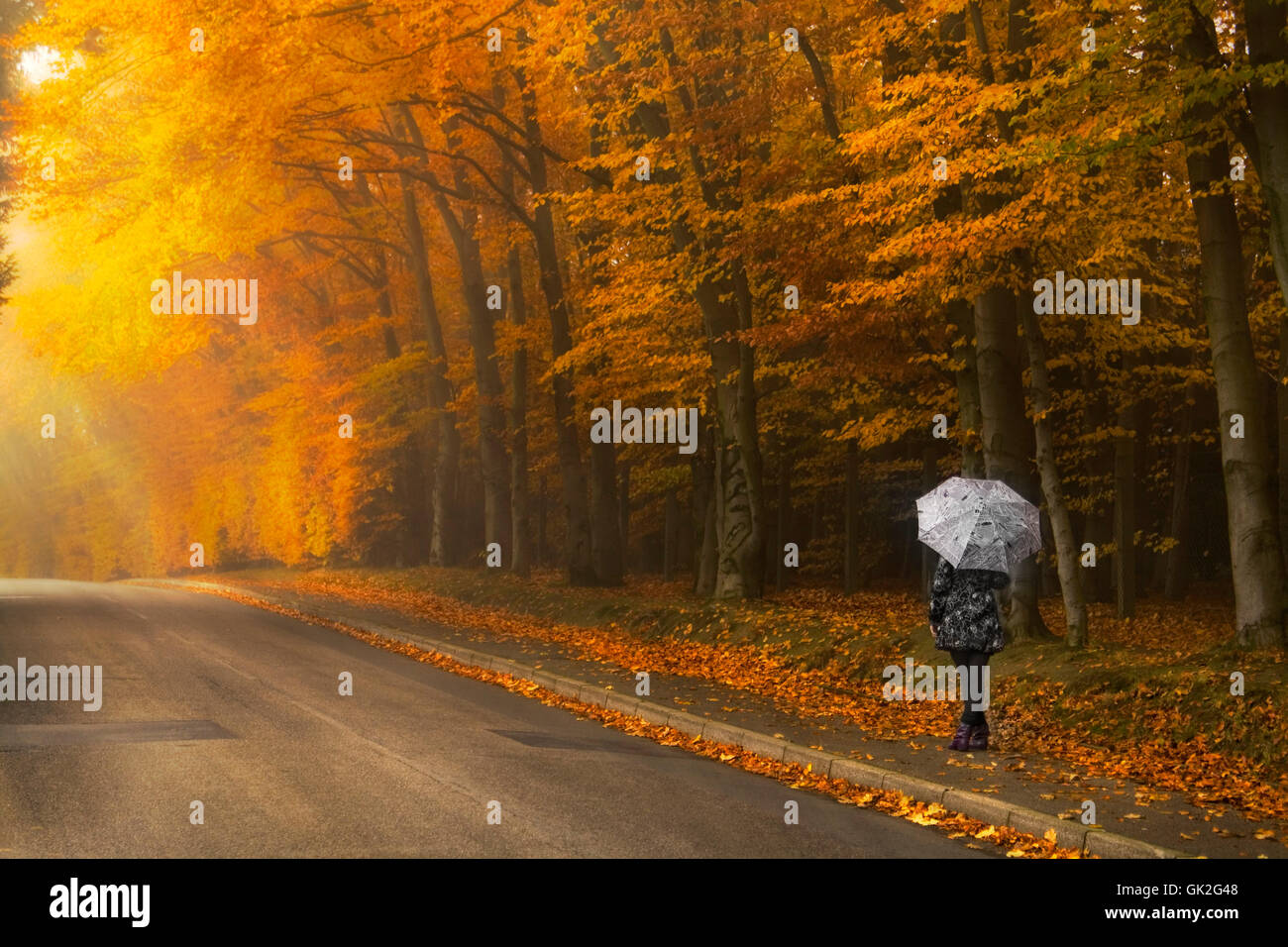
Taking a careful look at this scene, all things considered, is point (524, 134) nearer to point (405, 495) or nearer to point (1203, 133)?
point (1203, 133)

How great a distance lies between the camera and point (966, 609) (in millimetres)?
10828

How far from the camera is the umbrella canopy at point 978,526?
34.9ft

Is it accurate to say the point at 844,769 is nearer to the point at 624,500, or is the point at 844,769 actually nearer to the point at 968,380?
the point at 968,380

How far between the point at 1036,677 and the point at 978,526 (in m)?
3.47

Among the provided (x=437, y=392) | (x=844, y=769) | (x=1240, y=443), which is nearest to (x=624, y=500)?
(x=437, y=392)

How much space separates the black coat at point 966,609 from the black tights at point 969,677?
3.4 inches

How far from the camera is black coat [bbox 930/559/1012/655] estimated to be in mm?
10766

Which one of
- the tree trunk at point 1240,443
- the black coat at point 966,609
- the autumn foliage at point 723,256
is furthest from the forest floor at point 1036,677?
the autumn foliage at point 723,256

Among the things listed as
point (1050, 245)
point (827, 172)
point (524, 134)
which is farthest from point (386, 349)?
point (1050, 245)

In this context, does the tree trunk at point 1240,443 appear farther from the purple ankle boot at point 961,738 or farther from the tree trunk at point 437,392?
the tree trunk at point 437,392

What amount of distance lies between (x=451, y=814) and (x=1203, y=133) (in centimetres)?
1028

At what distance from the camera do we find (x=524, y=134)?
86.7 ft

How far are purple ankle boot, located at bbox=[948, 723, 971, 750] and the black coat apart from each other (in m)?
0.76

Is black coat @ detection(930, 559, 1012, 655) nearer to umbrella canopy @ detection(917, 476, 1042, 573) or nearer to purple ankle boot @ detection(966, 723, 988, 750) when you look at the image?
umbrella canopy @ detection(917, 476, 1042, 573)
